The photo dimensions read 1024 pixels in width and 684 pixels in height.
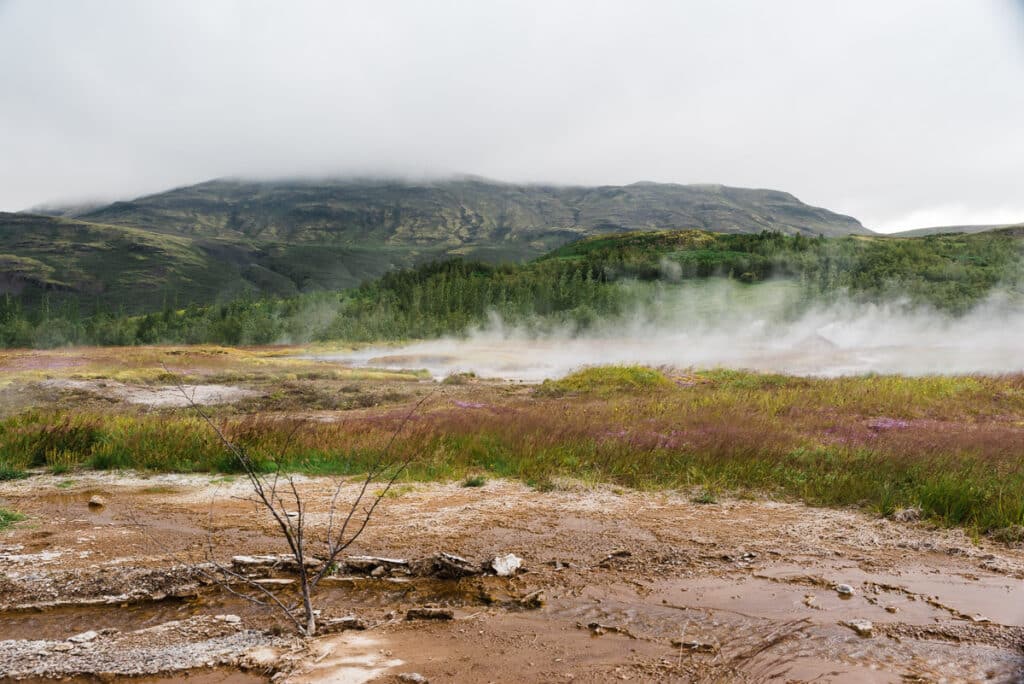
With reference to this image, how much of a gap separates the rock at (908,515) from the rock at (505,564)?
21.5 ft

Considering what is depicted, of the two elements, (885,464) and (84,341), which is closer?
(885,464)

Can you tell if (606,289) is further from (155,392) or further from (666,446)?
(666,446)

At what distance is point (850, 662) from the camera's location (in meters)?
5.20

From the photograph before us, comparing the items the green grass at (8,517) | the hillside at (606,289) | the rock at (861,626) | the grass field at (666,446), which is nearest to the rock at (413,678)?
the rock at (861,626)

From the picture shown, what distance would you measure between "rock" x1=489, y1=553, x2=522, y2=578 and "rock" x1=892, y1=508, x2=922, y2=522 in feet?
21.5

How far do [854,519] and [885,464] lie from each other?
10.1 feet

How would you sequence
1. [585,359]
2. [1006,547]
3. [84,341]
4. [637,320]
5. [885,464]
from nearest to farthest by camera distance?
[1006,547] < [885,464] < [585,359] < [637,320] < [84,341]

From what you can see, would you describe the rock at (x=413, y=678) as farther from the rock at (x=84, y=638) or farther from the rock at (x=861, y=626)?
the rock at (x=861, y=626)

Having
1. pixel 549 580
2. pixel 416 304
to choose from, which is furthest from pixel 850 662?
pixel 416 304

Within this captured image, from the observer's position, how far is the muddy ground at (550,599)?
16.9ft

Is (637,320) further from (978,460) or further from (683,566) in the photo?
(683,566)

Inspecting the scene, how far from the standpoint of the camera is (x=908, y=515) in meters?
9.55

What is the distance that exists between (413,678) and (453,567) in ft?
8.30

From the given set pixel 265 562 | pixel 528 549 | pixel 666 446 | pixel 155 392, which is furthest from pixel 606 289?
pixel 265 562
